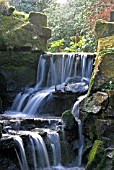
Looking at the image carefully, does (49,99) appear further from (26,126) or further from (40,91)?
(26,126)

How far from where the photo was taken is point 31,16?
16.1 meters

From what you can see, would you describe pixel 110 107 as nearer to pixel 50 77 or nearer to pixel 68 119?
pixel 68 119

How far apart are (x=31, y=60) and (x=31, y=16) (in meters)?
3.00

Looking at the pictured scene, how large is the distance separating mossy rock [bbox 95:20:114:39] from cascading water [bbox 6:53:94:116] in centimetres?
152

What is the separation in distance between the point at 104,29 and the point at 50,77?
3014 millimetres

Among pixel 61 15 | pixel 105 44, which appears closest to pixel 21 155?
pixel 105 44

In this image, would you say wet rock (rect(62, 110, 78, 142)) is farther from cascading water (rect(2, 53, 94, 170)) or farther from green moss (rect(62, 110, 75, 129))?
cascading water (rect(2, 53, 94, 170))

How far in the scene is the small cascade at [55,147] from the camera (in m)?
8.64

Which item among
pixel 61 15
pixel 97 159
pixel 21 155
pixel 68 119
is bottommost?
pixel 97 159

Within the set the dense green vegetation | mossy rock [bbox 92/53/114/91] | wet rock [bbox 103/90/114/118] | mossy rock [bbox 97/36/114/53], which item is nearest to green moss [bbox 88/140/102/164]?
wet rock [bbox 103/90/114/118]

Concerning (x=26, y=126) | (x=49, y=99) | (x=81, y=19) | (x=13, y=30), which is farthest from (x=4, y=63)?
(x=81, y=19)

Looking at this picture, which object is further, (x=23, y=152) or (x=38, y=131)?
(x=38, y=131)

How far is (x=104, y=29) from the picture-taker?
14.2 meters

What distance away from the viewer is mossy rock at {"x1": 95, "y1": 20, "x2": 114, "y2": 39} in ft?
45.9
